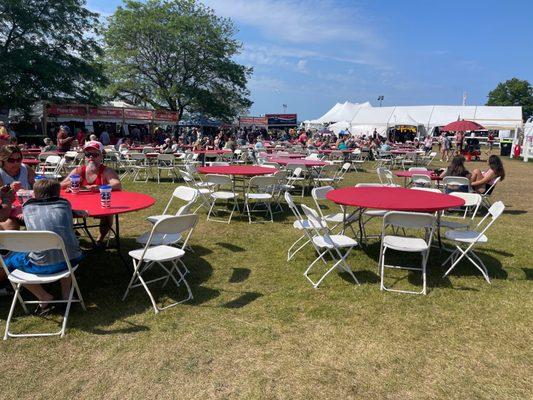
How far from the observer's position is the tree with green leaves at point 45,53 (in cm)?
1978

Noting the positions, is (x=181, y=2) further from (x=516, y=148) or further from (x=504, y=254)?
(x=504, y=254)

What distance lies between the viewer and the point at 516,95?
281 feet

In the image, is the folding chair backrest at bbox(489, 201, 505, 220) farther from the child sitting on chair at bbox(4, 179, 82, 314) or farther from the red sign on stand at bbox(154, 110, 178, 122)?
the red sign on stand at bbox(154, 110, 178, 122)

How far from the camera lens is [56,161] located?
948 cm

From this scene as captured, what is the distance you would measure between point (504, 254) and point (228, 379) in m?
4.35

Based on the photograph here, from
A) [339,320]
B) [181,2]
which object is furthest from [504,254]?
[181,2]

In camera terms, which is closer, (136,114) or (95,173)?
(95,173)

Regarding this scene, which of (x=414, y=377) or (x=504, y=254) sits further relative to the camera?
(x=504, y=254)

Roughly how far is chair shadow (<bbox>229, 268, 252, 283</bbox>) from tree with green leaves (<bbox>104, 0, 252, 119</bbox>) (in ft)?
107

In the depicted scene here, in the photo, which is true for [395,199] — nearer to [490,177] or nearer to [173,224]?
[173,224]

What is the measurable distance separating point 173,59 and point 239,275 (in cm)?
3469

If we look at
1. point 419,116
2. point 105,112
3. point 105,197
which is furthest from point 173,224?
point 419,116

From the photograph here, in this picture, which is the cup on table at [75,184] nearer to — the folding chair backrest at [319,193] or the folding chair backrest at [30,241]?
the folding chair backrest at [30,241]

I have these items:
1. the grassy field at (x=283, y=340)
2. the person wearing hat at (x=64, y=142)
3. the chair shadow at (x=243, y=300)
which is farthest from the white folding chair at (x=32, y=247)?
the person wearing hat at (x=64, y=142)
